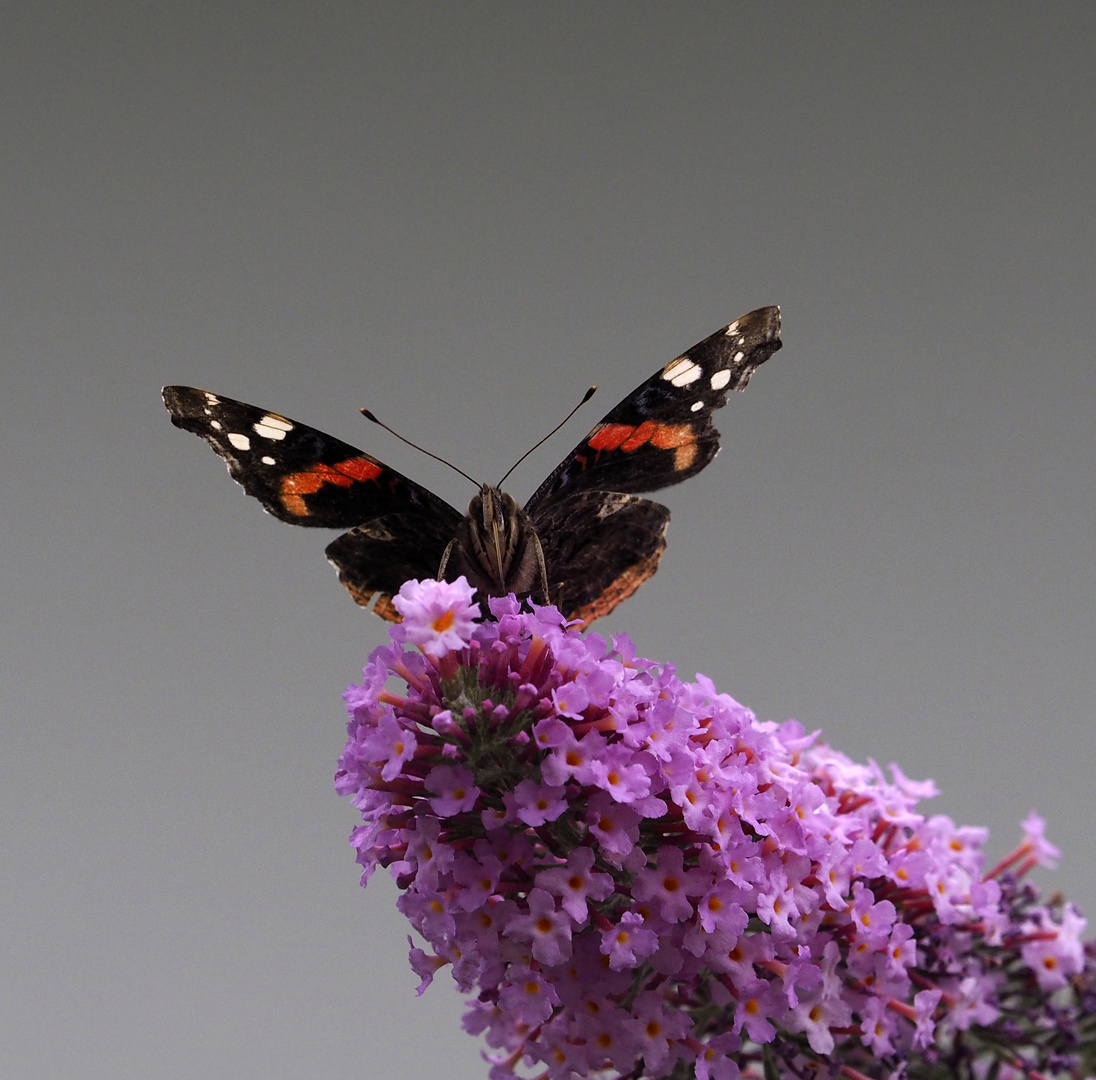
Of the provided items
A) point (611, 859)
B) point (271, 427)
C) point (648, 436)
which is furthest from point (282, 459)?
point (611, 859)

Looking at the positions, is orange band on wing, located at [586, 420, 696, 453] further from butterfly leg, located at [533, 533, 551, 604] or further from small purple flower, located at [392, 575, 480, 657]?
small purple flower, located at [392, 575, 480, 657]

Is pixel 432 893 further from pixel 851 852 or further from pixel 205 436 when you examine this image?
pixel 205 436

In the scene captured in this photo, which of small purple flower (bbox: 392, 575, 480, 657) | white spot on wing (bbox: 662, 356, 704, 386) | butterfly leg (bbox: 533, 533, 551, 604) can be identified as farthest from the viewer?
white spot on wing (bbox: 662, 356, 704, 386)

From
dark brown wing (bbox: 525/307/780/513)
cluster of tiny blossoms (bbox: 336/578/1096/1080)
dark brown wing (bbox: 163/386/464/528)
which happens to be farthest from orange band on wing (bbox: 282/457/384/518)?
cluster of tiny blossoms (bbox: 336/578/1096/1080)

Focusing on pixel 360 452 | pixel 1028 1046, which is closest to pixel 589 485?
pixel 360 452

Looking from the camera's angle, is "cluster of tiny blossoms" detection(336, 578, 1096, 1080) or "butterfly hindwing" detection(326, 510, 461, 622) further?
"butterfly hindwing" detection(326, 510, 461, 622)

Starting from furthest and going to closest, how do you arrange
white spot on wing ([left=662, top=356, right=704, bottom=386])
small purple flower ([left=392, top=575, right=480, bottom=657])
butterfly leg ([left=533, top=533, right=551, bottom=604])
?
1. white spot on wing ([left=662, top=356, right=704, bottom=386])
2. butterfly leg ([left=533, top=533, right=551, bottom=604])
3. small purple flower ([left=392, top=575, right=480, bottom=657])

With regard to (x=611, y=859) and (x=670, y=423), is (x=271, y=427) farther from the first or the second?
(x=611, y=859)

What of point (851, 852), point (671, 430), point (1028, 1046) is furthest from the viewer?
point (671, 430)
